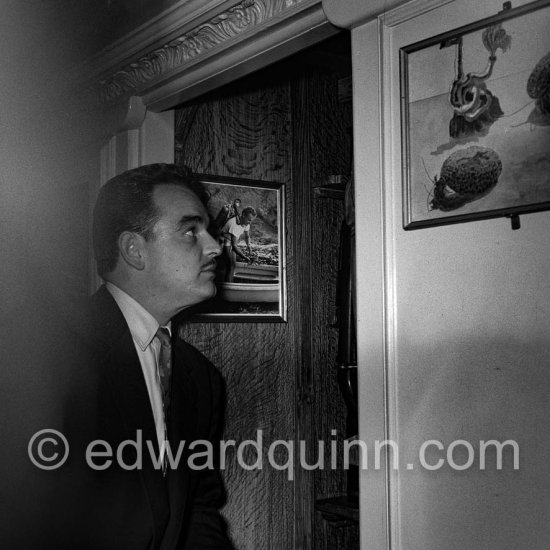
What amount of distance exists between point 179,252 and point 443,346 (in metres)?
0.74

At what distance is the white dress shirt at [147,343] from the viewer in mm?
1617

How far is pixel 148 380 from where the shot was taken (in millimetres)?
Answer: 1656

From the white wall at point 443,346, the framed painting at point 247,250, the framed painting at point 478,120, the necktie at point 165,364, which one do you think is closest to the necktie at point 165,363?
the necktie at point 165,364

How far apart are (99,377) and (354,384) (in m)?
0.70

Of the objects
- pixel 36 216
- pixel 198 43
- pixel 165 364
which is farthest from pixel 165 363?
pixel 198 43

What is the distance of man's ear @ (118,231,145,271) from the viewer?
5.33ft

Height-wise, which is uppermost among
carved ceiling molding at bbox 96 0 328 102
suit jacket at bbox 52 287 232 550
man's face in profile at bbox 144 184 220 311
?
carved ceiling molding at bbox 96 0 328 102

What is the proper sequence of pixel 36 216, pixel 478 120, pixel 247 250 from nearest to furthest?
pixel 478 120 < pixel 36 216 < pixel 247 250

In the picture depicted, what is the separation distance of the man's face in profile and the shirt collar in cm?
5

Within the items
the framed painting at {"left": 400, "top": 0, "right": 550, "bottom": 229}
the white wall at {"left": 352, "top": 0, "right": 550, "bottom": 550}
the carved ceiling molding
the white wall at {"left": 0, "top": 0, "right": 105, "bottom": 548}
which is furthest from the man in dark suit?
the framed painting at {"left": 400, "top": 0, "right": 550, "bottom": 229}

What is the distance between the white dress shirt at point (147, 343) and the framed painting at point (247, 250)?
0.39m

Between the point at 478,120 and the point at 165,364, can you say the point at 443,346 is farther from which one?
the point at 165,364

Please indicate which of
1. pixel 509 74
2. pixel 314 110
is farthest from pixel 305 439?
pixel 509 74

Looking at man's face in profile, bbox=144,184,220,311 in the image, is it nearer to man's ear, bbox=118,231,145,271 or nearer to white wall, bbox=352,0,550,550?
man's ear, bbox=118,231,145,271
